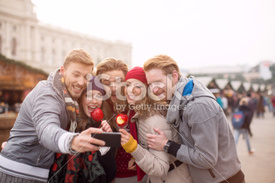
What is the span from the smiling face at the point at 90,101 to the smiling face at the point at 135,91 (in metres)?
0.38

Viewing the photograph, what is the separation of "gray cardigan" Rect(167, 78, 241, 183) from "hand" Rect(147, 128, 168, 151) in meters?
0.10

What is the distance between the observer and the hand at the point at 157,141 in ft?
6.39

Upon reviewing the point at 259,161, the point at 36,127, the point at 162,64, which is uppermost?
the point at 162,64

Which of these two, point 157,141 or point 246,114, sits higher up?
point 157,141

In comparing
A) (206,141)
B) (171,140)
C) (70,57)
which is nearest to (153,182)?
(171,140)

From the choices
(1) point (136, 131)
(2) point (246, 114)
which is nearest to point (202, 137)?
(1) point (136, 131)

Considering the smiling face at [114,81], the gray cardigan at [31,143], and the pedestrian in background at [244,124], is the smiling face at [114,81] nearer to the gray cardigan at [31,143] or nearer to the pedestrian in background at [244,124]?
the gray cardigan at [31,143]

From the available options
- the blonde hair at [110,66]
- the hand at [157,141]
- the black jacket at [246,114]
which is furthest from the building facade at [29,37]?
the hand at [157,141]

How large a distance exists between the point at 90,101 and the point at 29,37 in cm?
5000

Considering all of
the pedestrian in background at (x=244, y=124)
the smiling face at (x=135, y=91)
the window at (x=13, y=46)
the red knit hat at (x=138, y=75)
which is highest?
the window at (x=13, y=46)

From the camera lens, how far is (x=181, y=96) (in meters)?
1.99

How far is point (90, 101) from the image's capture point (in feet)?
7.71

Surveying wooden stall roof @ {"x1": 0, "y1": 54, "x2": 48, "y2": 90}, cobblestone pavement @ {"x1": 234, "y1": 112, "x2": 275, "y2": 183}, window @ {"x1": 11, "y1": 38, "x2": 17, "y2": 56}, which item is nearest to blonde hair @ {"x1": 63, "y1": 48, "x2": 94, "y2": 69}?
cobblestone pavement @ {"x1": 234, "y1": 112, "x2": 275, "y2": 183}

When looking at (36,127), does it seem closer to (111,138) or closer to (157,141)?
(111,138)
